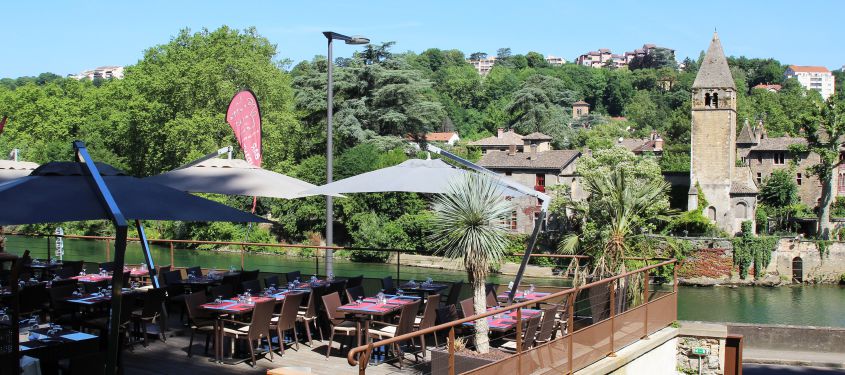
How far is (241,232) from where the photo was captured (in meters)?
51.5

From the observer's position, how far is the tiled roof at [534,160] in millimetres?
56656

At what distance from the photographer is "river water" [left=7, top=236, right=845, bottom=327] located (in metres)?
38.3

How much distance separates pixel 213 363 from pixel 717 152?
53976 millimetres

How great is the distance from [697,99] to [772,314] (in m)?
22.9

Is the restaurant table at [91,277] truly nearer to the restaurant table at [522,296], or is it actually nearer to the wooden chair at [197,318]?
the wooden chair at [197,318]

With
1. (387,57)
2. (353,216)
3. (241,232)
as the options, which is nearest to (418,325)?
(353,216)

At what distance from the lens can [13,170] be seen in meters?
14.0

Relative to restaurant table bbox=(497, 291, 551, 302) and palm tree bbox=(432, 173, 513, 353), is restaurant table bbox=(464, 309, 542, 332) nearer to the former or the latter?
palm tree bbox=(432, 173, 513, 353)

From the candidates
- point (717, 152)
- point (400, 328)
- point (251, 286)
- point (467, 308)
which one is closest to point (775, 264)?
point (717, 152)

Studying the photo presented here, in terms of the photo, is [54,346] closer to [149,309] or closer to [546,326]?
[149,309]

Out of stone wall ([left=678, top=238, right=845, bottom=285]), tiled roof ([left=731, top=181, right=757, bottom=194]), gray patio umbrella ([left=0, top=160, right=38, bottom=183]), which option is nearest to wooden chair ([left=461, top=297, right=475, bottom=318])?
gray patio umbrella ([left=0, top=160, right=38, bottom=183])

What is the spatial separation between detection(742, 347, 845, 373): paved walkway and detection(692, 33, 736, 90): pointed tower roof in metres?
45.5

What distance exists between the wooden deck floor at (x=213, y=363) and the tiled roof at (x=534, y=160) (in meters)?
47.3

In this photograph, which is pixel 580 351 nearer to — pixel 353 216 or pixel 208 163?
pixel 208 163
